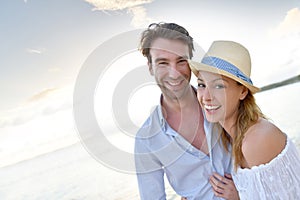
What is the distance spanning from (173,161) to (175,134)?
15cm

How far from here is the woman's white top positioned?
4.78 feet

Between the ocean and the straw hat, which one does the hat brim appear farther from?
the ocean

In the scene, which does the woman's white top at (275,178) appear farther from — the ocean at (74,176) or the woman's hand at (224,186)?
the ocean at (74,176)

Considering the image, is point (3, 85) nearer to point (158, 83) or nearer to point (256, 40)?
point (256, 40)

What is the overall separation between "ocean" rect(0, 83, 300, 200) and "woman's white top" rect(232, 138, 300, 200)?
11.4 feet

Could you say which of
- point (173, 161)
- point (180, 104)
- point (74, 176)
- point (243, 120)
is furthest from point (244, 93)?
point (74, 176)

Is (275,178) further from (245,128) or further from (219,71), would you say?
(219,71)

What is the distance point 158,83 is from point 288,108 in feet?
25.5

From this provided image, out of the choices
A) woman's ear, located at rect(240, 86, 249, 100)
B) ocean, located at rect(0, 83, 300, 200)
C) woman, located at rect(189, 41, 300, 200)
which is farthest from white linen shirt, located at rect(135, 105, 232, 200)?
ocean, located at rect(0, 83, 300, 200)

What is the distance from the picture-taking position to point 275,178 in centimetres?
148

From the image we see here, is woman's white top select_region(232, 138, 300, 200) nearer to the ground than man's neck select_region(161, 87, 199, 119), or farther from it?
farther from it

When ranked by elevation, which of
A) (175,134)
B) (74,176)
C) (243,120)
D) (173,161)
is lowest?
(74,176)

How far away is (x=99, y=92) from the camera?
1996 mm

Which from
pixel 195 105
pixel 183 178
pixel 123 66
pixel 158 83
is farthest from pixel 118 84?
pixel 183 178
